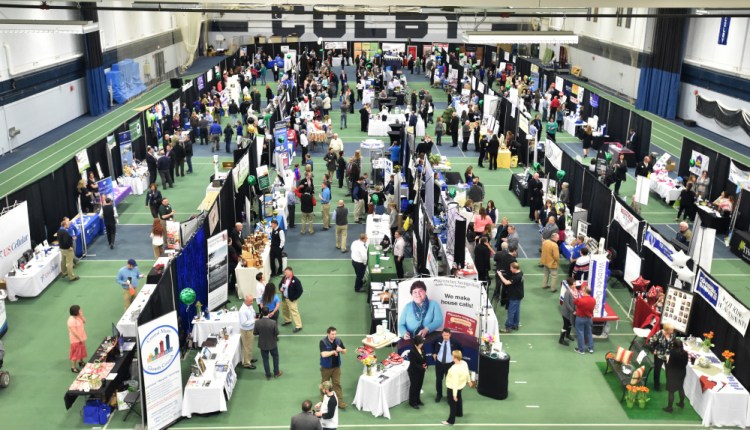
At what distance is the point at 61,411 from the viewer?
1076 centimetres

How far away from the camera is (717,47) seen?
3014 cm

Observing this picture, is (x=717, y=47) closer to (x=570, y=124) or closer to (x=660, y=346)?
(x=570, y=124)

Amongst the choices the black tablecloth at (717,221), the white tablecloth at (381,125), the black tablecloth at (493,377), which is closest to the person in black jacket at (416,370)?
the black tablecloth at (493,377)

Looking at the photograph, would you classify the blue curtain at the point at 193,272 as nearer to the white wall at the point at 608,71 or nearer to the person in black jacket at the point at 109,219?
the person in black jacket at the point at 109,219

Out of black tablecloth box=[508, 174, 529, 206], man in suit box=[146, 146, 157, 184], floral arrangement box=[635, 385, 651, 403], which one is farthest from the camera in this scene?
man in suit box=[146, 146, 157, 184]

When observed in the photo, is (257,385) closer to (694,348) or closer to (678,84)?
(694,348)

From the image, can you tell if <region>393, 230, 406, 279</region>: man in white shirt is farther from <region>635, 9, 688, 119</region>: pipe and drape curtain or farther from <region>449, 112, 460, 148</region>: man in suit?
<region>635, 9, 688, 119</region>: pipe and drape curtain

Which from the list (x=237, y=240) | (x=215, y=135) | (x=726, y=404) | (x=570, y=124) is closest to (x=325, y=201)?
(x=237, y=240)

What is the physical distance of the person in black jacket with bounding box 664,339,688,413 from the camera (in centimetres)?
1060

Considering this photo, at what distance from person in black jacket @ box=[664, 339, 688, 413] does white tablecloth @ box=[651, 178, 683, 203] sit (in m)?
11.1

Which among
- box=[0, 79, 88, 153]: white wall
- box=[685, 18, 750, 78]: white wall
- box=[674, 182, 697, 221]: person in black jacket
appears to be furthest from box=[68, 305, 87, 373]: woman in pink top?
box=[685, 18, 750, 78]: white wall

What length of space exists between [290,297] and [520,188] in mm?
10475

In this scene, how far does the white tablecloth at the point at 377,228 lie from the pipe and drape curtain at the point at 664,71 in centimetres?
2154

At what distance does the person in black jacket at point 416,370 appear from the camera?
1047 centimetres
